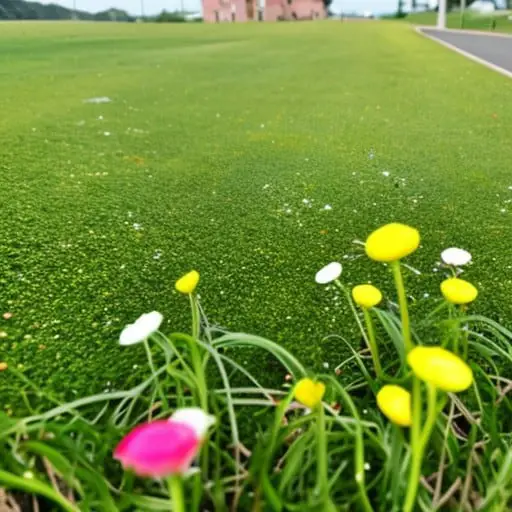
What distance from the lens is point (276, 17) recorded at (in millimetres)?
41125

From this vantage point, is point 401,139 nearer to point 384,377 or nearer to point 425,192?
point 425,192

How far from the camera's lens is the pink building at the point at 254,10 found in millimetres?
38344

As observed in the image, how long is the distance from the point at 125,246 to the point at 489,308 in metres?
0.93

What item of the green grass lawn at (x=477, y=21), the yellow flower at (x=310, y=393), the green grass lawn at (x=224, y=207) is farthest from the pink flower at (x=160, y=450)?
the green grass lawn at (x=477, y=21)

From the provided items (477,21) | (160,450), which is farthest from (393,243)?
(477,21)

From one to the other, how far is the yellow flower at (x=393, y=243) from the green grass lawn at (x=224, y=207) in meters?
0.42

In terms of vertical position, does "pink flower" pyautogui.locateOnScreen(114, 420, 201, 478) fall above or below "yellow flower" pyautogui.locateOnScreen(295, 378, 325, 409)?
above

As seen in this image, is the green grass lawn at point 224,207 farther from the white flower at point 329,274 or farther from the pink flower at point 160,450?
the pink flower at point 160,450

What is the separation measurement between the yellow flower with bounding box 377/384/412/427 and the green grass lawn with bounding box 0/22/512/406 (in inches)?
16.6

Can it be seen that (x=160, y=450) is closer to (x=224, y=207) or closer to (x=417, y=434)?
(x=417, y=434)

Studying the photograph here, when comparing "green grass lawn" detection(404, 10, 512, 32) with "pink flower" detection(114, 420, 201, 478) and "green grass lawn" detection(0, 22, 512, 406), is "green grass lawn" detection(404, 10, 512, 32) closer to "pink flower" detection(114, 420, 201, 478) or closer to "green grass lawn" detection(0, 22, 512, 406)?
"green grass lawn" detection(0, 22, 512, 406)

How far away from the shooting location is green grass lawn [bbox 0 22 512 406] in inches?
47.3

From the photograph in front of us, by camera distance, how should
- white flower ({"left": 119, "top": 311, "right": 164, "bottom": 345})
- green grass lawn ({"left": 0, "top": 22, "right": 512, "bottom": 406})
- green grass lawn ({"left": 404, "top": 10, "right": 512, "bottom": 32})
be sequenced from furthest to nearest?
green grass lawn ({"left": 404, "top": 10, "right": 512, "bottom": 32}) < green grass lawn ({"left": 0, "top": 22, "right": 512, "bottom": 406}) < white flower ({"left": 119, "top": 311, "right": 164, "bottom": 345})

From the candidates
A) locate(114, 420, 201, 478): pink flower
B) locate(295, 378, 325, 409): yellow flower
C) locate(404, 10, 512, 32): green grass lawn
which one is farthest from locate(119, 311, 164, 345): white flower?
locate(404, 10, 512, 32): green grass lawn
